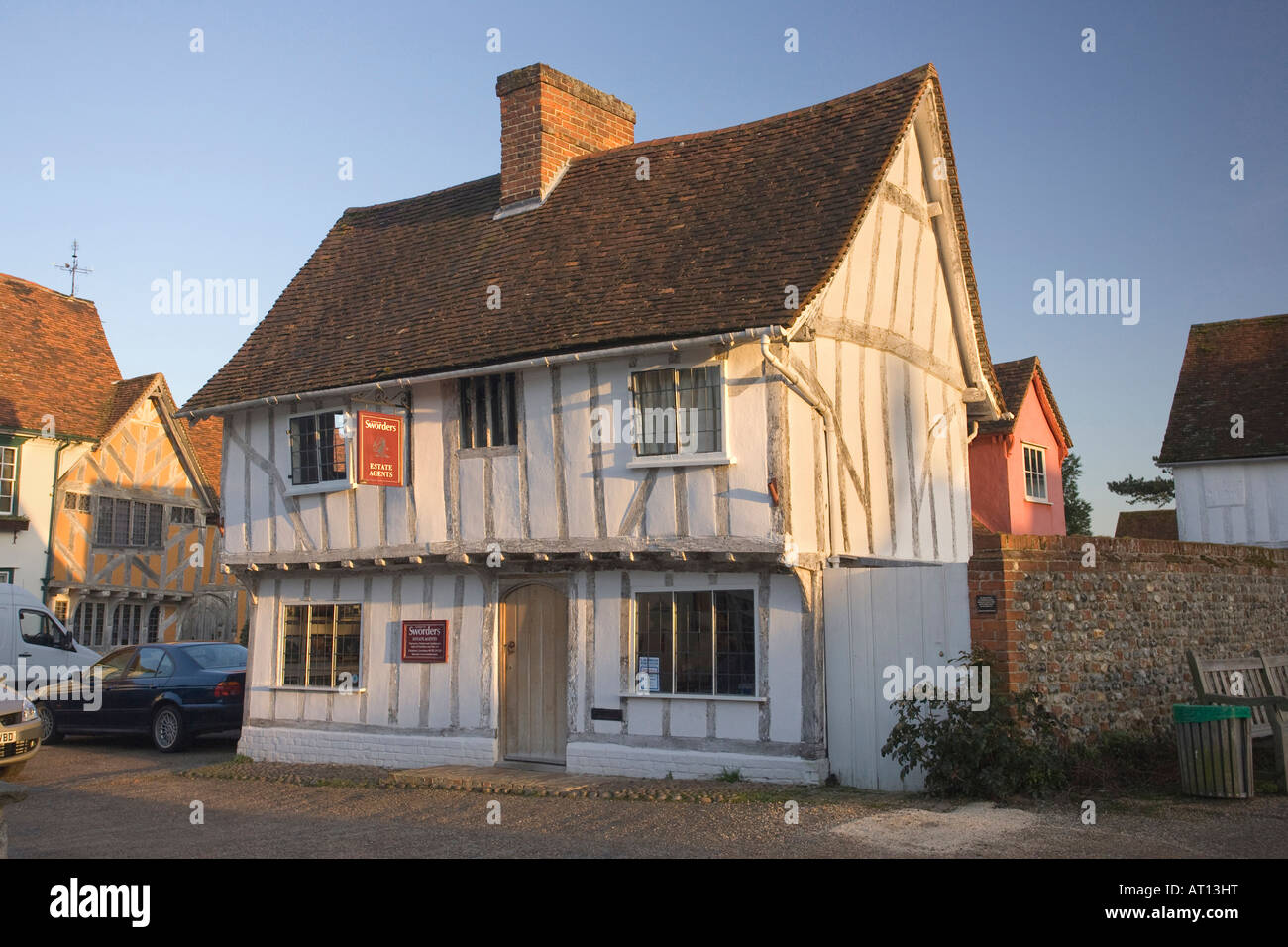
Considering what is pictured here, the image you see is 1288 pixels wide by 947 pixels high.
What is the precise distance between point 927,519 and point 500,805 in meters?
6.61

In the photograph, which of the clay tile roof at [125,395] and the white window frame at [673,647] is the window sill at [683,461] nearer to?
the white window frame at [673,647]

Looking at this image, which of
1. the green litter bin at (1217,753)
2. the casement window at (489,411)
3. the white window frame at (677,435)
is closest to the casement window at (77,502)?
the casement window at (489,411)

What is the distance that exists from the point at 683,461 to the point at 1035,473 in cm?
1412

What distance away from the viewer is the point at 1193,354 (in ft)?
93.4

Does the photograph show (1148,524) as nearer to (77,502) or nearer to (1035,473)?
(1035,473)

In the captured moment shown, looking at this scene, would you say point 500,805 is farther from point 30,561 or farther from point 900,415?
point 30,561

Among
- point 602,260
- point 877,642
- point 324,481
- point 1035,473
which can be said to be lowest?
point 877,642

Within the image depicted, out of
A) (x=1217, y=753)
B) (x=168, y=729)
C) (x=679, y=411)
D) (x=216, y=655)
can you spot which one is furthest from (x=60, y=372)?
(x=1217, y=753)

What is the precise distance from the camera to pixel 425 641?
14391 millimetres

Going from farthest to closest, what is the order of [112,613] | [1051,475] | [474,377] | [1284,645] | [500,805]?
[112,613] → [1051,475] → [1284,645] → [474,377] → [500,805]

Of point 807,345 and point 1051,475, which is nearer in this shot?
point 807,345

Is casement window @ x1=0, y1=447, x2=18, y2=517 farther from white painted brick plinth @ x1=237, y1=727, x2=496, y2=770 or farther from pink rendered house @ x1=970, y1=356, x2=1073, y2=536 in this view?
pink rendered house @ x1=970, y1=356, x2=1073, y2=536

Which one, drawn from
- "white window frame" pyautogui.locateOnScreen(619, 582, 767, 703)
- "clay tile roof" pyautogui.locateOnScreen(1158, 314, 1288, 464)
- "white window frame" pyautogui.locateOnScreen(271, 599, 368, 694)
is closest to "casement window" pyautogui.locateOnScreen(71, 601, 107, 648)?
"white window frame" pyautogui.locateOnScreen(271, 599, 368, 694)
